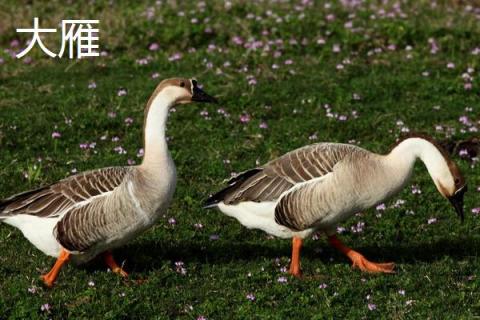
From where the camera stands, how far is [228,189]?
30.4 ft

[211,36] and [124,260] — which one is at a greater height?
[124,260]

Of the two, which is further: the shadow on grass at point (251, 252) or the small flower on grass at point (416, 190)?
the small flower on grass at point (416, 190)

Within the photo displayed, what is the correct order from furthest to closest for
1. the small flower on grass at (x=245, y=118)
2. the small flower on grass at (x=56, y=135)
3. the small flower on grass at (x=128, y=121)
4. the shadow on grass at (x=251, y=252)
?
1. the small flower on grass at (x=245, y=118)
2. the small flower on grass at (x=128, y=121)
3. the small flower on grass at (x=56, y=135)
4. the shadow on grass at (x=251, y=252)

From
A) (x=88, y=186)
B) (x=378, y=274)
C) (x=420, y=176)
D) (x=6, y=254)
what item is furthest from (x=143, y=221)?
A: (x=420, y=176)

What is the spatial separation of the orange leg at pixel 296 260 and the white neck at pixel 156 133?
1.55 meters

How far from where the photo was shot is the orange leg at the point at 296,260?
8.79 meters

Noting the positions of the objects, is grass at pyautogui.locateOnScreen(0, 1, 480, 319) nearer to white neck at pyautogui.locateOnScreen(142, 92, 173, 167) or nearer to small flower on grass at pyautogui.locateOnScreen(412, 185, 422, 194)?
small flower on grass at pyautogui.locateOnScreen(412, 185, 422, 194)

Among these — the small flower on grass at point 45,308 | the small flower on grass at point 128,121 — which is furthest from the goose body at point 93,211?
the small flower on grass at point 128,121

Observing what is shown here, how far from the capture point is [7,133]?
494 inches

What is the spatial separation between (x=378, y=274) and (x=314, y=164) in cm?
123

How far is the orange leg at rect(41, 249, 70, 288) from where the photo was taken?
332 inches

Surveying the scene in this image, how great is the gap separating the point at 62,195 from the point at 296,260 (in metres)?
2.33

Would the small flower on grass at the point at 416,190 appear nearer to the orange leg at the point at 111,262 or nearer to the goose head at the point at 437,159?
the goose head at the point at 437,159

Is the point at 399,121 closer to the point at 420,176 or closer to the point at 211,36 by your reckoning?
the point at 420,176
